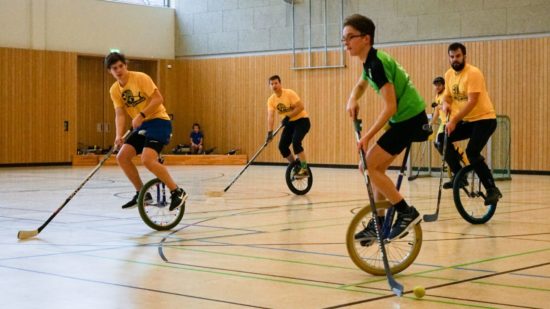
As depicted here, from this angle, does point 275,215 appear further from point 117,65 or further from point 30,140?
point 30,140

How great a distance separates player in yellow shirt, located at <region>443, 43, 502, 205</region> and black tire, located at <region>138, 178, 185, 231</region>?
2.80m

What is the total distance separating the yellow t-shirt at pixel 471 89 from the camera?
812cm

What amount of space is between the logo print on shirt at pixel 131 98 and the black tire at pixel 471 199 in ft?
10.5

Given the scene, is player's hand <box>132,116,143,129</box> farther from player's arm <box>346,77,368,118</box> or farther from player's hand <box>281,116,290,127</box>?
player's hand <box>281,116,290,127</box>

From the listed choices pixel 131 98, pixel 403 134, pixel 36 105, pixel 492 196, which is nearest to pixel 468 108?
pixel 492 196

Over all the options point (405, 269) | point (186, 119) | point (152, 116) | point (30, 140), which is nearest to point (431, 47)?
point (186, 119)

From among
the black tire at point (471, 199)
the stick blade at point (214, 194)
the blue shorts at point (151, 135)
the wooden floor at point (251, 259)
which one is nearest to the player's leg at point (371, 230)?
the wooden floor at point (251, 259)

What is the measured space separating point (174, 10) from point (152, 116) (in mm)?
16938

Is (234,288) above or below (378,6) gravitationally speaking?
below

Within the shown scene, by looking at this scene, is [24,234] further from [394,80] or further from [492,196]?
[492,196]

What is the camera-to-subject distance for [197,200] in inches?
441

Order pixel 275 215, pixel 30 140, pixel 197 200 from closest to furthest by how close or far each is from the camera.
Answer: pixel 275 215, pixel 197 200, pixel 30 140

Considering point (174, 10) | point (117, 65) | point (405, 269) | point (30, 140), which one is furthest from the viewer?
point (174, 10)

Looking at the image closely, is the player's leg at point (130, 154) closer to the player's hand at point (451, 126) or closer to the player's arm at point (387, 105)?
the player's hand at point (451, 126)
